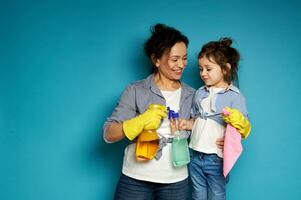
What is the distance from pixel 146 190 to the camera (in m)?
1.42

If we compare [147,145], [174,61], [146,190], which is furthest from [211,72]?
[146,190]

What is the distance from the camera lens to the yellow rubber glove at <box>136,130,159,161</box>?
1.33 meters

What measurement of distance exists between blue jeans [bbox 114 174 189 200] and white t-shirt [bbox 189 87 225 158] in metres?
0.17

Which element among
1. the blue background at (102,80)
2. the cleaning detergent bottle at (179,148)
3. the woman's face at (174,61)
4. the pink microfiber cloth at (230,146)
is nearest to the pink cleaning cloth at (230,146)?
the pink microfiber cloth at (230,146)

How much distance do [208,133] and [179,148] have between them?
0.41 ft

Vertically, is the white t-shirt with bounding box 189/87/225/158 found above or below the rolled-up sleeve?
below

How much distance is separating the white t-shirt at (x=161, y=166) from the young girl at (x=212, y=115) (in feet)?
0.23

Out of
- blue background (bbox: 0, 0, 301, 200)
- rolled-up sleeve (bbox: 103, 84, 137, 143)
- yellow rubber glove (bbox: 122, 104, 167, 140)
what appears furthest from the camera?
blue background (bbox: 0, 0, 301, 200)

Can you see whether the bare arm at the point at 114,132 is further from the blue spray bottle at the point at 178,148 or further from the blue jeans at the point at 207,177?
the blue jeans at the point at 207,177

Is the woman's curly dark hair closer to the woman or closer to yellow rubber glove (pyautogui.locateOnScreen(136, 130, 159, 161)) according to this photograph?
the woman

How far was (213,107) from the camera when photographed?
1410 mm

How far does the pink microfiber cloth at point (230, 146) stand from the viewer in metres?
1.33

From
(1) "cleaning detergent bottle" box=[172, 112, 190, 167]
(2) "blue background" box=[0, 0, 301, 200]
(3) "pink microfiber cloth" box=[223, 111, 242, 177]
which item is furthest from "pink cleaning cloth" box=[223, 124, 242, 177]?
(2) "blue background" box=[0, 0, 301, 200]

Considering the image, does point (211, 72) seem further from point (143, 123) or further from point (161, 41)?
point (143, 123)
